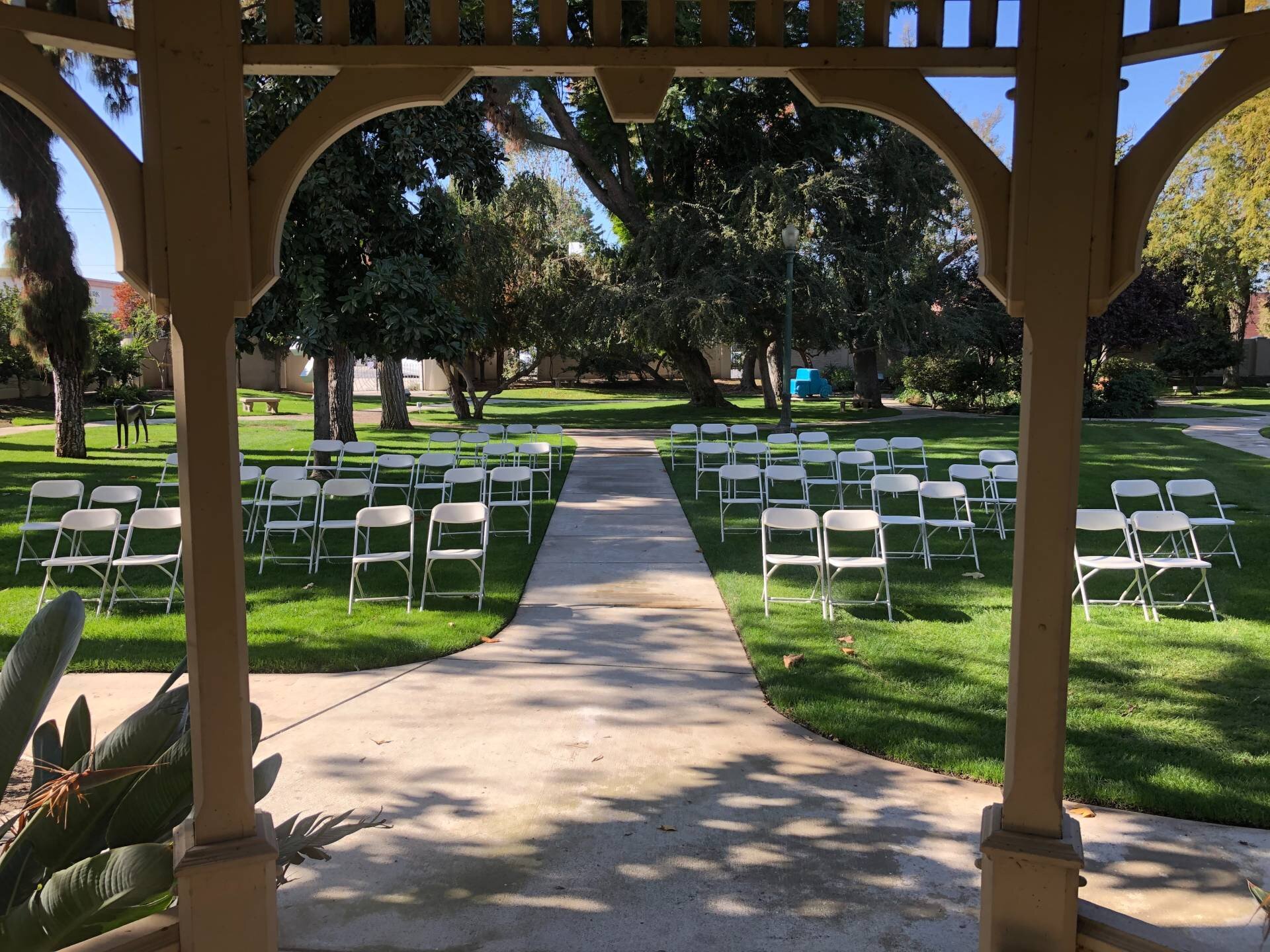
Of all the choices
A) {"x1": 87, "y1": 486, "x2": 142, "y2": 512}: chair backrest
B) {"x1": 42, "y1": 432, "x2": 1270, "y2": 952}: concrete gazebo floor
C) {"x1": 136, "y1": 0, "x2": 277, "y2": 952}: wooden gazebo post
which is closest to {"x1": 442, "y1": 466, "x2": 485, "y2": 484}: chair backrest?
{"x1": 87, "y1": 486, "x2": 142, "y2": 512}: chair backrest

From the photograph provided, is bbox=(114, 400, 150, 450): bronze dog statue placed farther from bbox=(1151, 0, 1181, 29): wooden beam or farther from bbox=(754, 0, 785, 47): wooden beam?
bbox=(1151, 0, 1181, 29): wooden beam

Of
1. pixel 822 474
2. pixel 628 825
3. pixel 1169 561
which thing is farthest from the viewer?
pixel 822 474

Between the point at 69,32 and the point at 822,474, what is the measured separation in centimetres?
1349

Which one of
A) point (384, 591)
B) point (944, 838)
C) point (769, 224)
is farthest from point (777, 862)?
point (769, 224)

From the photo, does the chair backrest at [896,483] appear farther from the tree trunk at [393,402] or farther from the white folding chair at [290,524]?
the tree trunk at [393,402]

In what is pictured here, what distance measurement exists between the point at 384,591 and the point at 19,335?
12800 mm

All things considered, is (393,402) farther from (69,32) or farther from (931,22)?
(931,22)

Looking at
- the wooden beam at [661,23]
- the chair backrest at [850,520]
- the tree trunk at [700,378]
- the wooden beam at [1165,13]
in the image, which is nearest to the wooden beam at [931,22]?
the wooden beam at [1165,13]

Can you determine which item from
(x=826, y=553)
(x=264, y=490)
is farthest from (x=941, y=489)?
(x=264, y=490)

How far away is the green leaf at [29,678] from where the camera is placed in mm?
2580

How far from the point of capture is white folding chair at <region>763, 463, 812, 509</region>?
1033 cm

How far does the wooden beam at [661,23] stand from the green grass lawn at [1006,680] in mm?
3722

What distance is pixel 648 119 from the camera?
2812 mm

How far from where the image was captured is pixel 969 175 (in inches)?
109
